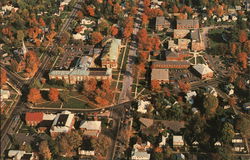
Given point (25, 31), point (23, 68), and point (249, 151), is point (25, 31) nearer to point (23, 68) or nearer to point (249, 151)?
point (23, 68)

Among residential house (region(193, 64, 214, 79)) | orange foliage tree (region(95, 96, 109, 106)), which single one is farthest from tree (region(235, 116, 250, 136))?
orange foliage tree (region(95, 96, 109, 106))

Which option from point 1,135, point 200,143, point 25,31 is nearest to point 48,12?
point 25,31

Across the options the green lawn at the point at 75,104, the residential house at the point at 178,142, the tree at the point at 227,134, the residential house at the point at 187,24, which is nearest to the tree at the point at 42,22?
the green lawn at the point at 75,104

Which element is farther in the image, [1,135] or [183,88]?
[183,88]

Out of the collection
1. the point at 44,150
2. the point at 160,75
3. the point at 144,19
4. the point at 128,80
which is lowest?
the point at 44,150

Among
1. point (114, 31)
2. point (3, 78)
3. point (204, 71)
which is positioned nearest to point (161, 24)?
point (114, 31)

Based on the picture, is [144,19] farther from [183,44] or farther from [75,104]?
[75,104]
